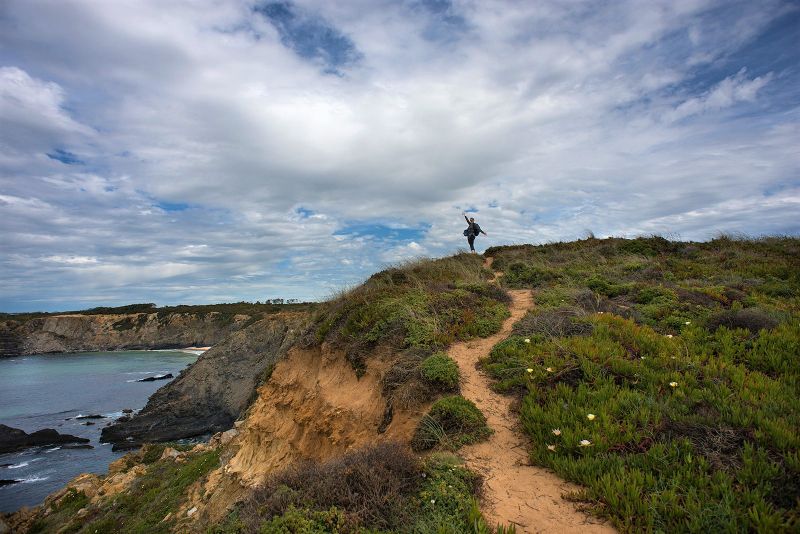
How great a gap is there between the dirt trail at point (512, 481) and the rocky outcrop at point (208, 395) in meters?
20.1

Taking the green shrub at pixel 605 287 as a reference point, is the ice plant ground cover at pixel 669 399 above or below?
below

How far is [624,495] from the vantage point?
3762mm

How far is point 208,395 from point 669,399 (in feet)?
100

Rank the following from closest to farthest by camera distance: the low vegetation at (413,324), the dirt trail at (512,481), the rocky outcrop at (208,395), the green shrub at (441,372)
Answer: the dirt trail at (512,481) < the green shrub at (441,372) < the low vegetation at (413,324) < the rocky outcrop at (208,395)

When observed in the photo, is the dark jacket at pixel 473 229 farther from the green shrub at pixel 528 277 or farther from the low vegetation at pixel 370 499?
the low vegetation at pixel 370 499

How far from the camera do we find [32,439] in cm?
2502

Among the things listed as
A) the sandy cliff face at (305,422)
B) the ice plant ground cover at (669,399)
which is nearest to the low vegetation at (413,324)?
the sandy cliff face at (305,422)

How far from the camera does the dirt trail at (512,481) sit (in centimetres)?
378

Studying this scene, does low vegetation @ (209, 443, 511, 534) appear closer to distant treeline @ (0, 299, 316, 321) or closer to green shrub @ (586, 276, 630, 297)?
green shrub @ (586, 276, 630, 297)

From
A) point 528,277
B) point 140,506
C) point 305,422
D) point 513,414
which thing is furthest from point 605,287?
point 140,506

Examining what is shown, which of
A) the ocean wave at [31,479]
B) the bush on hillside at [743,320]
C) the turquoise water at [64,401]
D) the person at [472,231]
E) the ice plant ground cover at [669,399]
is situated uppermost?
the person at [472,231]

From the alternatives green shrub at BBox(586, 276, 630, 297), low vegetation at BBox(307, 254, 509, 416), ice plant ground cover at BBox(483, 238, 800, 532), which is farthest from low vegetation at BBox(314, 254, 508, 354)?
green shrub at BBox(586, 276, 630, 297)

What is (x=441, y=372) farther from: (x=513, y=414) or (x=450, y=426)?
(x=513, y=414)

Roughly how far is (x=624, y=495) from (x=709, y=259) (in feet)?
49.0
